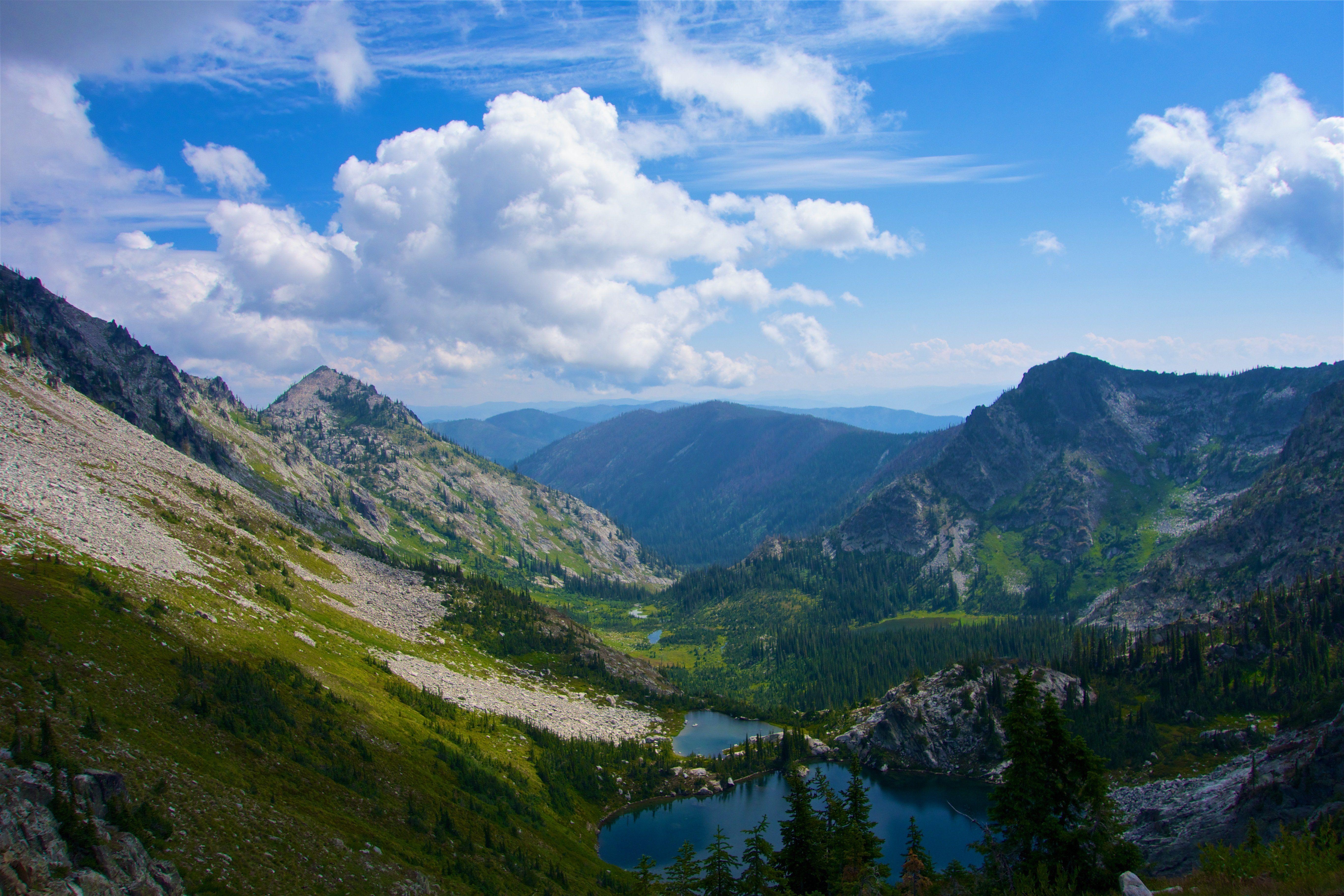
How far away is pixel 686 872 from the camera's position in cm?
4756

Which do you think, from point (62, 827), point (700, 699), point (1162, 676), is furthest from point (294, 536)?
point (1162, 676)

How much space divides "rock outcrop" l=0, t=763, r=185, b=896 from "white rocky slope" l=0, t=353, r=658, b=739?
44.4 metres

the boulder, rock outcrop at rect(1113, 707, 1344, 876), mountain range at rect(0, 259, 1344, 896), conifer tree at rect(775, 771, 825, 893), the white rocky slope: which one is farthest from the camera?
the white rocky slope

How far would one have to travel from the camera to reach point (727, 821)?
108m

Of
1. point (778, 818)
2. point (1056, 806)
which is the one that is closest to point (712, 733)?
point (778, 818)

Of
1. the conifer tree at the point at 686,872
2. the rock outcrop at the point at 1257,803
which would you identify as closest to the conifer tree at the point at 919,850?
the rock outcrop at the point at 1257,803

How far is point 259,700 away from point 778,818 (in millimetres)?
81734

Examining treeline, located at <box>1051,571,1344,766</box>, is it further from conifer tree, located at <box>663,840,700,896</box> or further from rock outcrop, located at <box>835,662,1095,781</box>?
conifer tree, located at <box>663,840,700,896</box>

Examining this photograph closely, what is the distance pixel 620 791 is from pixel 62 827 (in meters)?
95.7

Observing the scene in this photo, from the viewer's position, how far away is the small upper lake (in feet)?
465

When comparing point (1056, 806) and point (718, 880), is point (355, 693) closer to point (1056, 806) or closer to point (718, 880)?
point (718, 880)

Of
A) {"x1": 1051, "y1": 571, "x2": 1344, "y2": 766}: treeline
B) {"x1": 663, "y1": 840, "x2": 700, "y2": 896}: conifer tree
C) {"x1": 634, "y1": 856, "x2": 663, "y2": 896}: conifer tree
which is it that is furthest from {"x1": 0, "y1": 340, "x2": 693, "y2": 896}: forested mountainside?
{"x1": 1051, "y1": 571, "x2": 1344, "y2": 766}: treeline

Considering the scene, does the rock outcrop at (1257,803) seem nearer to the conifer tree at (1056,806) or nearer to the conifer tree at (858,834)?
the conifer tree at (1056,806)

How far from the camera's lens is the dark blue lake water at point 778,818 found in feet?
315
